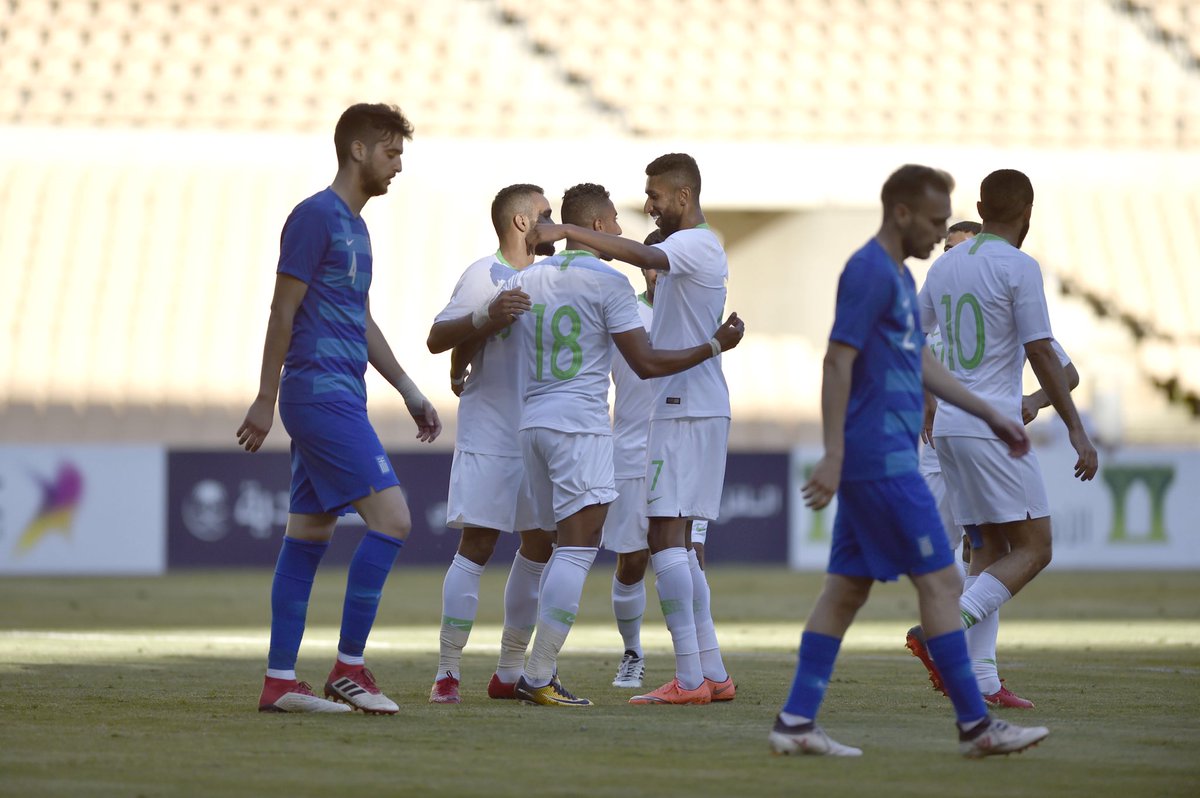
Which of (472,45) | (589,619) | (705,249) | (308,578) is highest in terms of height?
(472,45)

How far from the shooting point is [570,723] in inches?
247

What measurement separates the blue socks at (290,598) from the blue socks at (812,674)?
201 cm

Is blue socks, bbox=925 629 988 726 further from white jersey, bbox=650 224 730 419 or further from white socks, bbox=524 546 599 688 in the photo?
white jersey, bbox=650 224 730 419

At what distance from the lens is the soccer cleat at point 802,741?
534cm

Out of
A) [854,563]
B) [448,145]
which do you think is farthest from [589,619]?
[448,145]

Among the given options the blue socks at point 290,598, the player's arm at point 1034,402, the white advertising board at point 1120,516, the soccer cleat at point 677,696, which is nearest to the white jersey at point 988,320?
the player's arm at point 1034,402

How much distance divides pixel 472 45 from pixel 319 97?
2.68 metres

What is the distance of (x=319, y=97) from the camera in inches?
990

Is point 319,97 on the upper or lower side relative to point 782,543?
upper

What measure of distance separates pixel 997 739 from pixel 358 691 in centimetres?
243

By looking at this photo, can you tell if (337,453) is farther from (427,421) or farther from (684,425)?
(684,425)

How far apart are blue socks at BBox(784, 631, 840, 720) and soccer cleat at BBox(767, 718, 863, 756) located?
45mm

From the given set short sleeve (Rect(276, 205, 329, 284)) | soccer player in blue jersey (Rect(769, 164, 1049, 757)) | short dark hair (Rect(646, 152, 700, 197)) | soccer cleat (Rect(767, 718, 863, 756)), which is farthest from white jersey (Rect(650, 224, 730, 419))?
soccer cleat (Rect(767, 718, 863, 756))

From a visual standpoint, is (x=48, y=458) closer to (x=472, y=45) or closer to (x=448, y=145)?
(x=448, y=145)
